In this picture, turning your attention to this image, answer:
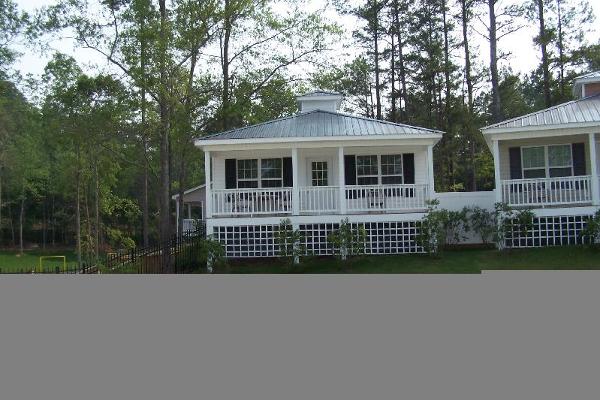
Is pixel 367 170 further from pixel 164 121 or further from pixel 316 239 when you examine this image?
pixel 164 121

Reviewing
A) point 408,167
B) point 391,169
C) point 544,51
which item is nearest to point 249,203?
point 391,169

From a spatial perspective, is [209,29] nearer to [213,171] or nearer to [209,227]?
[213,171]

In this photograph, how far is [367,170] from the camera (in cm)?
2112

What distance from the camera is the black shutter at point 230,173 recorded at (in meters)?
21.2

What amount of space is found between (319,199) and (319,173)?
282cm

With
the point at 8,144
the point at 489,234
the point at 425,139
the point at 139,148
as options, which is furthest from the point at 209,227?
the point at 8,144

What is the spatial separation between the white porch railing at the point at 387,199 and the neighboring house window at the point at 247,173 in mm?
3629

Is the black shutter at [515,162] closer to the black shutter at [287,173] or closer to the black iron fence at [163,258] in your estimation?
the black shutter at [287,173]

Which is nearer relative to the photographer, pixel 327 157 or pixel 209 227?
pixel 209 227

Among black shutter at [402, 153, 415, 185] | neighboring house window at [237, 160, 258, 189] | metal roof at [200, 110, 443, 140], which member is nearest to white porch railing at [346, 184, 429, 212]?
black shutter at [402, 153, 415, 185]

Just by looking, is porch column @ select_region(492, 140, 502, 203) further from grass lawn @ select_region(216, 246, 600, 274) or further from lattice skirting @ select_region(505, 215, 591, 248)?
grass lawn @ select_region(216, 246, 600, 274)

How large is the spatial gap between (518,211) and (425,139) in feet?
11.8

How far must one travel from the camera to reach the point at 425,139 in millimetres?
19250

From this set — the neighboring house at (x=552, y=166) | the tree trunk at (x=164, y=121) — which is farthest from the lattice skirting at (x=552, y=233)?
the tree trunk at (x=164, y=121)
